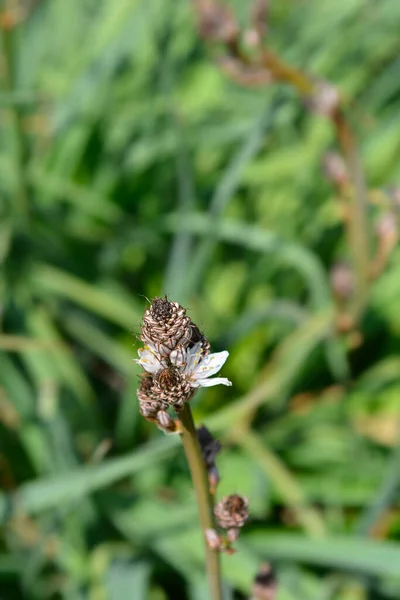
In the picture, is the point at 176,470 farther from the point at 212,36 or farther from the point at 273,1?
the point at 273,1

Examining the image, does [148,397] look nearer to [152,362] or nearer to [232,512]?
[152,362]

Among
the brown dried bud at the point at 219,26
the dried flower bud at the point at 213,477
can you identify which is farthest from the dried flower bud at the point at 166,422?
the brown dried bud at the point at 219,26

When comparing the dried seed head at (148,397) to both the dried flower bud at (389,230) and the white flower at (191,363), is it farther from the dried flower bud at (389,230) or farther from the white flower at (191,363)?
the dried flower bud at (389,230)

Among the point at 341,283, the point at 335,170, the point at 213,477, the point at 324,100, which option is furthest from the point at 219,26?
the point at 213,477

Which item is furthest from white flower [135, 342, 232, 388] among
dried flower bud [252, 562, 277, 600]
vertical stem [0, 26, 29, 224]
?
vertical stem [0, 26, 29, 224]

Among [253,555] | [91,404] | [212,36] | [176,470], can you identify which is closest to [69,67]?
[212,36]

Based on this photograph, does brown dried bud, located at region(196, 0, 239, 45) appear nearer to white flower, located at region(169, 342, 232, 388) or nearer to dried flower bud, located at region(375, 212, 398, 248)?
dried flower bud, located at region(375, 212, 398, 248)
